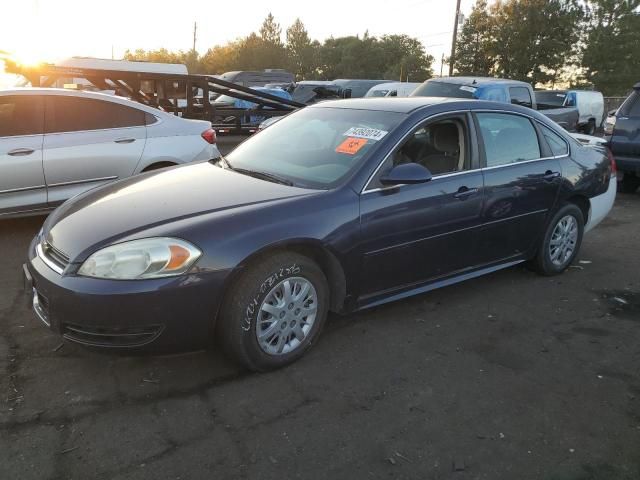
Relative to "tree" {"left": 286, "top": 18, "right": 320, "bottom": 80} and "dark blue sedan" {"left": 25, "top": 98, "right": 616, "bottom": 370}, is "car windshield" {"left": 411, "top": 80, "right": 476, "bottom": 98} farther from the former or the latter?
"tree" {"left": 286, "top": 18, "right": 320, "bottom": 80}

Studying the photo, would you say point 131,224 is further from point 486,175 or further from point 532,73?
point 532,73

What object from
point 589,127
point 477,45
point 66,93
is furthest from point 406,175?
point 477,45

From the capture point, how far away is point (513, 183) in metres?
4.42

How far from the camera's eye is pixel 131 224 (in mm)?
3096

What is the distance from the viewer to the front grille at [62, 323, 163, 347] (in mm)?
2881

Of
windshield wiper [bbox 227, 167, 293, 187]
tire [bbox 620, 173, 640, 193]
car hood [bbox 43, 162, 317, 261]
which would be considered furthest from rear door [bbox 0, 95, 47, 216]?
tire [bbox 620, 173, 640, 193]

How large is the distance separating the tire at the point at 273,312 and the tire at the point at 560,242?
2.41m

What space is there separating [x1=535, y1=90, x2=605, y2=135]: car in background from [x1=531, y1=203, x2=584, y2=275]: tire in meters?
11.1

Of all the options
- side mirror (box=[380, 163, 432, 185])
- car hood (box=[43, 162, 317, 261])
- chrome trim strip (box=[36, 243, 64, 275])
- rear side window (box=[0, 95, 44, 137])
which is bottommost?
chrome trim strip (box=[36, 243, 64, 275])

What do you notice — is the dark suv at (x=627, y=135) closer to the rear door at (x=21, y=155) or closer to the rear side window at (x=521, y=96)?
the rear side window at (x=521, y=96)

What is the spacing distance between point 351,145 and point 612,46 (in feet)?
118

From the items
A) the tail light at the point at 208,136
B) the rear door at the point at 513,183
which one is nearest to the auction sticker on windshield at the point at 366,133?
the rear door at the point at 513,183

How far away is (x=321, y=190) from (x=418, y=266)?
0.92 m

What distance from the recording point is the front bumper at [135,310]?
2.82m
